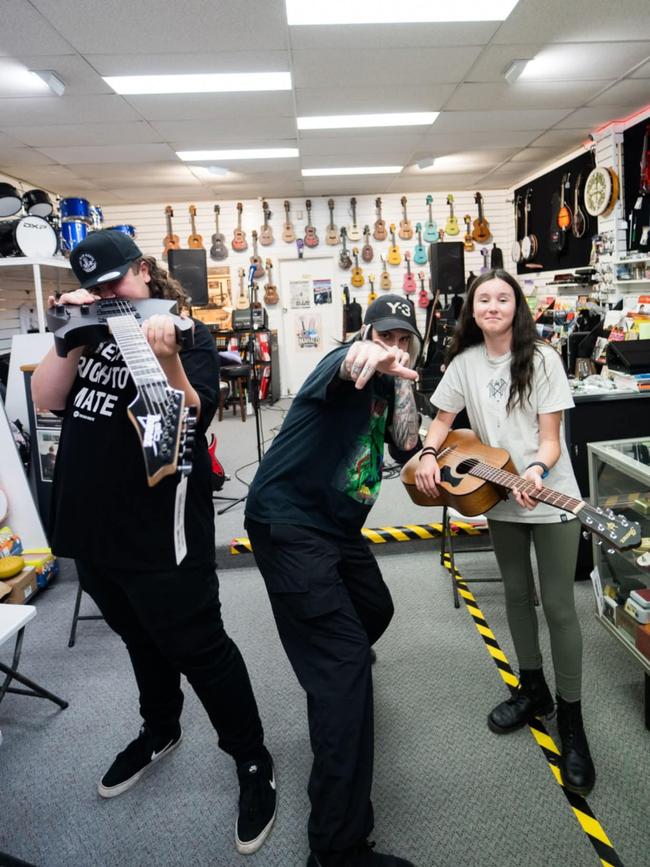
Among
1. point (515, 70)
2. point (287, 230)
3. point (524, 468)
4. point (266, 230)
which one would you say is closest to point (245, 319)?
point (266, 230)

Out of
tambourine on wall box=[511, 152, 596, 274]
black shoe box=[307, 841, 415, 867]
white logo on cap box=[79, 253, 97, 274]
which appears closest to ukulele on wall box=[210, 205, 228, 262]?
tambourine on wall box=[511, 152, 596, 274]

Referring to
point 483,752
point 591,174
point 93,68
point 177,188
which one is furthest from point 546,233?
point 483,752

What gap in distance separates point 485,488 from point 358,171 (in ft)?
22.2

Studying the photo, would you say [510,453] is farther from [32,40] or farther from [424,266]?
[424,266]

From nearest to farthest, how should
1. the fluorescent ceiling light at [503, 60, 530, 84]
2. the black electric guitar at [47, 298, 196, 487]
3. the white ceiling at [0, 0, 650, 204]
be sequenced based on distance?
the black electric guitar at [47, 298, 196, 487]
the white ceiling at [0, 0, 650, 204]
the fluorescent ceiling light at [503, 60, 530, 84]

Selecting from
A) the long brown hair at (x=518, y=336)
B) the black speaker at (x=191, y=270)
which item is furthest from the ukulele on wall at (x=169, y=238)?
the long brown hair at (x=518, y=336)

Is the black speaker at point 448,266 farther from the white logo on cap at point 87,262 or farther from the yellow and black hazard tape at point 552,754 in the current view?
the white logo on cap at point 87,262

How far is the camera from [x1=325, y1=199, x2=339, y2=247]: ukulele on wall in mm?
8828

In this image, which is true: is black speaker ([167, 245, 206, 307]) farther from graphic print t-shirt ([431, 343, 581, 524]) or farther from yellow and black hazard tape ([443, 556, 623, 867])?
graphic print t-shirt ([431, 343, 581, 524])

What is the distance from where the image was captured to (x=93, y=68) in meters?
4.04

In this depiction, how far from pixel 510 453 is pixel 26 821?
1.85 m

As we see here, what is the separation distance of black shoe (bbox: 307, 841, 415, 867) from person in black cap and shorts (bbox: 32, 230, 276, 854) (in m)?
0.31

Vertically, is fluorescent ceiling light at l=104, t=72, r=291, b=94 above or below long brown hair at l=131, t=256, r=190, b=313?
above

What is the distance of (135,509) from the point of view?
132 cm
